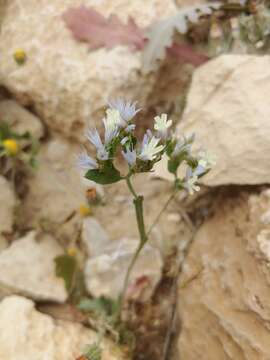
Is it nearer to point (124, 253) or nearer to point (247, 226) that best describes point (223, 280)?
point (247, 226)

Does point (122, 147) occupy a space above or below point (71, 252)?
above

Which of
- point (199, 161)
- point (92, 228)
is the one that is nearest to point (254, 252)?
point (199, 161)

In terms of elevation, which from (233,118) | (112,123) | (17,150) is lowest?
(17,150)

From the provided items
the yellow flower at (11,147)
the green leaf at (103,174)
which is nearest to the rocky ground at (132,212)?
the yellow flower at (11,147)

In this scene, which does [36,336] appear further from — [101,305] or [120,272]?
[120,272]

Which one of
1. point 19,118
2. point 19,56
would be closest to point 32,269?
point 19,118
